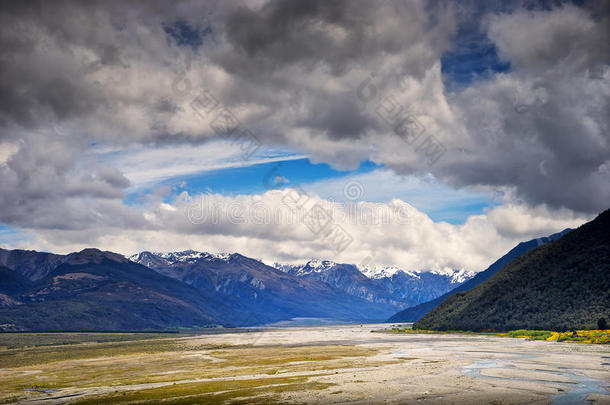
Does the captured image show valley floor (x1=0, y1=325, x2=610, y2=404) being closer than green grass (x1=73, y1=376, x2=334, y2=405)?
Yes

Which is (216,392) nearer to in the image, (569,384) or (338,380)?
(338,380)

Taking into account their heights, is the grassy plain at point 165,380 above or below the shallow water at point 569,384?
above

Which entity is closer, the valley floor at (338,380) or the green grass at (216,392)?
the valley floor at (338,380)

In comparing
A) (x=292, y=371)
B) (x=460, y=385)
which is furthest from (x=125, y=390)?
(x=460, y=385)

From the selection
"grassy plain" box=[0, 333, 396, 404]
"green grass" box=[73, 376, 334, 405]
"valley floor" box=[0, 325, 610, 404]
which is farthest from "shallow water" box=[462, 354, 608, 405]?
"green grass" box=[73, 376, 334, 405]

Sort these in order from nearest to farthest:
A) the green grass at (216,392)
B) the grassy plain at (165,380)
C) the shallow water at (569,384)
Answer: the shallow water at (569,384)
the green grass at (216,392)
the grassy plain at (165,380)

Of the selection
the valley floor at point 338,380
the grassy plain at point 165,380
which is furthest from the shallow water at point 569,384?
the grassy plain at point 165,380

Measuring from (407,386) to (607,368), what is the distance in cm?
4539

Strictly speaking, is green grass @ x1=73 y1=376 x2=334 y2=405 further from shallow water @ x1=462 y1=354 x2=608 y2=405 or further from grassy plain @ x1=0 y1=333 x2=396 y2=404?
shallow water @ x1=462 y1=354 x2=608 y2=405

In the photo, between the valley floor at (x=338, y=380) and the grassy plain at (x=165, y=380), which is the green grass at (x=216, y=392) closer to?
the grassy plain at (x=165, y=380)

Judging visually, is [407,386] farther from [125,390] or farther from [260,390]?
[125,390]

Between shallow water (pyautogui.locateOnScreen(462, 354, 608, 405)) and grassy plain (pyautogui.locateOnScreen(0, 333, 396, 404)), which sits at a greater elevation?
grassy plain (pyautogui.locateOnScreen(0, 333, 396, 404))

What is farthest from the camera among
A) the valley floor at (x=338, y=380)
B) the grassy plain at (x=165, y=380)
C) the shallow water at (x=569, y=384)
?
the grassy plain at (x=165, y=380)

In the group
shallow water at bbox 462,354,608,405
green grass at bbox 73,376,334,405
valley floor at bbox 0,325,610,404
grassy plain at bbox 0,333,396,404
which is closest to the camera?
shallow water at bbox 462,354,608,405
